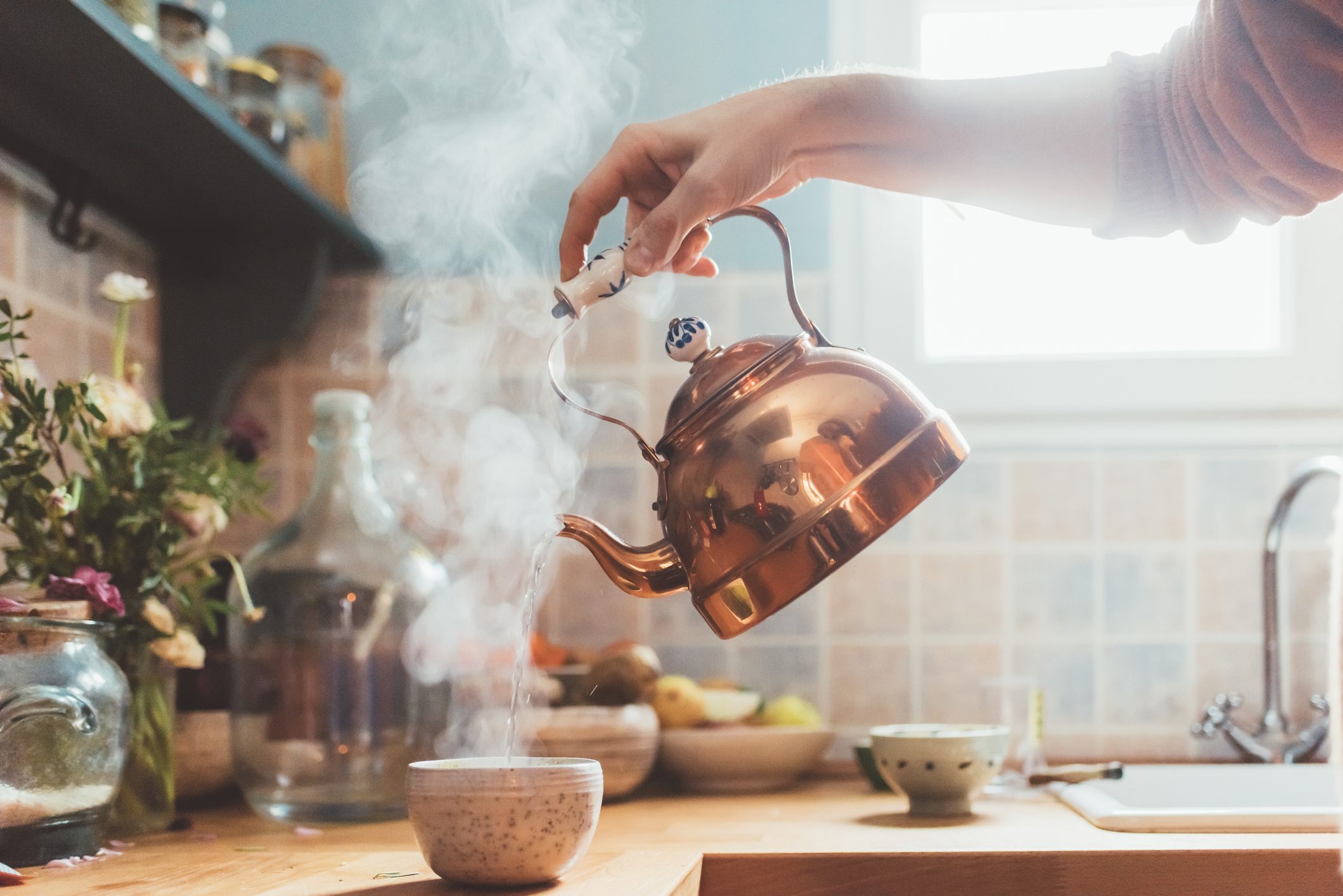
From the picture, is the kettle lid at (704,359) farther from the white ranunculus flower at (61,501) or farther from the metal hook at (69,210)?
the metal hook at (69,210)

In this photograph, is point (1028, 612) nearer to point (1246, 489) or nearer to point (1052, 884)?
point (1246, 489)

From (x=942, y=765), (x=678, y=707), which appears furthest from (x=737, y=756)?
(x=942, y=765)

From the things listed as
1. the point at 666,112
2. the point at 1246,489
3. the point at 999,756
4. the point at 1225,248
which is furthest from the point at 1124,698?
the point at 666,112

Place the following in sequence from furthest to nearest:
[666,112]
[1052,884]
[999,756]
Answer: [666,112], [999,756], [1052,884]

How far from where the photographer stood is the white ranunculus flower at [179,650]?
1.18 meters

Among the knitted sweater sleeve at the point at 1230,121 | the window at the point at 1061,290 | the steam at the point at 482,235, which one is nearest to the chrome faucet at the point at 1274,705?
the window at the point at 1061,290

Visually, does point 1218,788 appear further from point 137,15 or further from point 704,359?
point 137,15

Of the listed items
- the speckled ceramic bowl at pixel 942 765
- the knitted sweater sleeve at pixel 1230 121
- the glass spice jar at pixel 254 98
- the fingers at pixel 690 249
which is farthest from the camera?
the glass spice jar at pixel 254 98

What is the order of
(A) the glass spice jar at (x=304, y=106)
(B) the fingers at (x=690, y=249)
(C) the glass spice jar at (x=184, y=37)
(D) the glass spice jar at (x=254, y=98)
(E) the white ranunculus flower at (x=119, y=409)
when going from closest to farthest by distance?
(B) the fingers at (x=690, y=249) → (E) the white ranunculus flower at (x=119, y=409) → (C) the glass spice jar at (x=184, y=37) → (D) the glass spice jar at (x=254, y=98) → (A) the glass spice jar at (x=304, y=106)

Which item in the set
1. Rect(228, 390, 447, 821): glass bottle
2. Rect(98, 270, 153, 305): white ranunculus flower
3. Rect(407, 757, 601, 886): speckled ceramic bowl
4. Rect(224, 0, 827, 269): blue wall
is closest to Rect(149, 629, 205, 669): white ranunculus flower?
Rect(228, 390, 447, 821): glass bottle

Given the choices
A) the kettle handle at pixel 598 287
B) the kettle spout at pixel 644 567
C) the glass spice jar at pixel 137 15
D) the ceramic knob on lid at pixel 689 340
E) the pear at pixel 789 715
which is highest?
the glass spice jar at pixel 137 15

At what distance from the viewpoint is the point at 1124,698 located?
167 centimetres

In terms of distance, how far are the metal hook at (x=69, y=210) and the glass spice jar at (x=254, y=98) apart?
19 centimetres

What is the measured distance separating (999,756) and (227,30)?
4.85 feet
